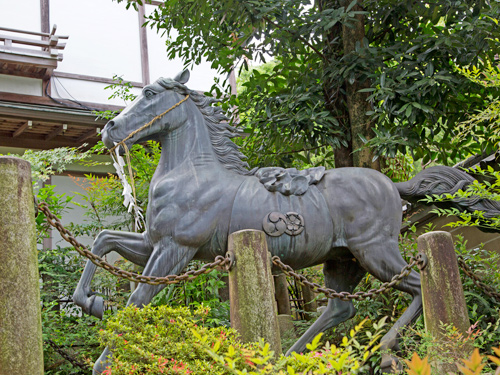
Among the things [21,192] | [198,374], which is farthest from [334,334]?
[21,192]

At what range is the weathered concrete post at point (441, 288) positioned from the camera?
13.7 ft

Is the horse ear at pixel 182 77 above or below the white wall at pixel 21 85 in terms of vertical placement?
below

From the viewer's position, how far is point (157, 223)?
4.57 meters

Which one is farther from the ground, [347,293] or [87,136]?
[87,136]

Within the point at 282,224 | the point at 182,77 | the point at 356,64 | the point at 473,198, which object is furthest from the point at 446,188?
the point at 182,77

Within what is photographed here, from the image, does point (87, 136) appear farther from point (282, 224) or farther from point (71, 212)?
point (282, 224)

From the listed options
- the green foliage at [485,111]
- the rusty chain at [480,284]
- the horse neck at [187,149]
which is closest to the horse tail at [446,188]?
the green foliage at [485,111]

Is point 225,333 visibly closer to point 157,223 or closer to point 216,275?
point 157,223

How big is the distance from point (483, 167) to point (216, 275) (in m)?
3.13

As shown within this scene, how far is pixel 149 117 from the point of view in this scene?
4.88 metres

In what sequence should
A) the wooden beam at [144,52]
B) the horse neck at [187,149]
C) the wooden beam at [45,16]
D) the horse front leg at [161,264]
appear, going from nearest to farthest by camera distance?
the horse front leg at [161,264], the horse neck at [187,149], the wooden beam at [45,16], the wooden beam at [144,52]

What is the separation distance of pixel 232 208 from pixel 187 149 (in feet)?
2.04

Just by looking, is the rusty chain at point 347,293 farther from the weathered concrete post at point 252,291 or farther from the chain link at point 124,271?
the chain link at point 124,271

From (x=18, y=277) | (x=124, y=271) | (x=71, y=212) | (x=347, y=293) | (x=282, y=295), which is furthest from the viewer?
(x=71, y=212)
